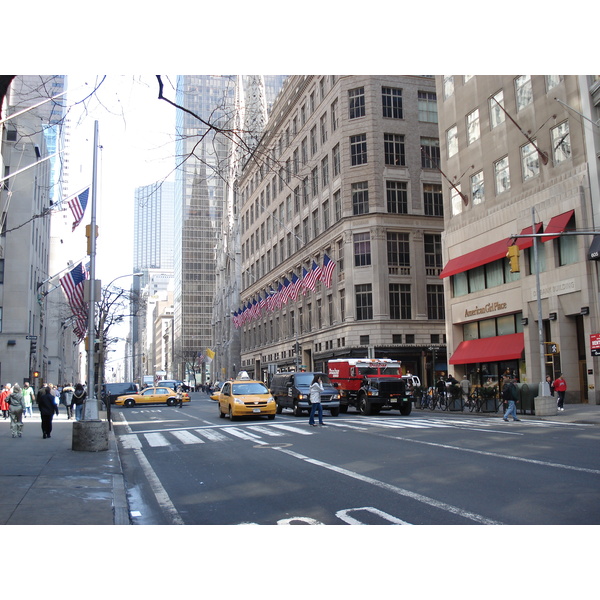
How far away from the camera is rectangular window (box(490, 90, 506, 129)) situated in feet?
123

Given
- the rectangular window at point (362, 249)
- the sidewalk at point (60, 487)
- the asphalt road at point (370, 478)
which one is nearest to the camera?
the asphalt road at point (370, 478)

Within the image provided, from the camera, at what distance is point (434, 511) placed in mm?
7926

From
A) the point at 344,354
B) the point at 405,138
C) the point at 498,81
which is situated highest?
the point at 405,138

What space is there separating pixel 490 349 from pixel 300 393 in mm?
14948

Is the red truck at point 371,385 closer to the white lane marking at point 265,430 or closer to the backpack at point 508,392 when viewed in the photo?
the backpack at point 508,392

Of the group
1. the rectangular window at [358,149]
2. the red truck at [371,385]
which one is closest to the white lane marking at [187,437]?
the red truck at [371,385]

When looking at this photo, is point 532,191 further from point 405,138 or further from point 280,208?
point 280,208

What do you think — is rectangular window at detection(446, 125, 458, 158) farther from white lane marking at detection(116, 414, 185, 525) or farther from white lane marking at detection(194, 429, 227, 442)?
white lane marking at detection(116, 414, 185, 525)

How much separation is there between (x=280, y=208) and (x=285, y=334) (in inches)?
592

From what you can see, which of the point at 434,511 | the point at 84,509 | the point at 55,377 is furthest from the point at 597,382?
the point at 55,377

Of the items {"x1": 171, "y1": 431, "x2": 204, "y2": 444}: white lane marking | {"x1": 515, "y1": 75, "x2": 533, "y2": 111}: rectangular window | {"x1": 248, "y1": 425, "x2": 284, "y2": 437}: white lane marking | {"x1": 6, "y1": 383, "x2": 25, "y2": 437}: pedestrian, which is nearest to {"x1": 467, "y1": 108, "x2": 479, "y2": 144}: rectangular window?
{"x1": 515, "y1": 75, "x2": 533, "y2": 111}: rectangular window

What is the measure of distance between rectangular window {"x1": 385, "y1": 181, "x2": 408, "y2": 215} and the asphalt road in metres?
37.6

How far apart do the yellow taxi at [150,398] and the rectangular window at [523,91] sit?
3154 cm

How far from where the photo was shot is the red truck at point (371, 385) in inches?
1151
